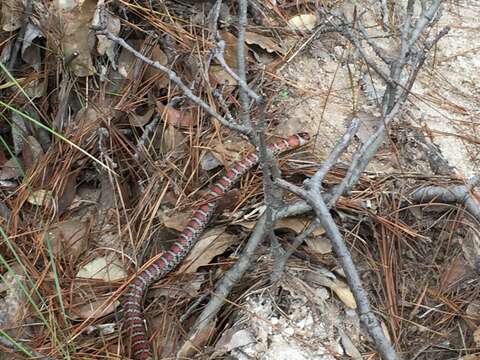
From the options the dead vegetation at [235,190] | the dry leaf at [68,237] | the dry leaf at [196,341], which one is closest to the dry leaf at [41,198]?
the dead vegetation at [235,190]

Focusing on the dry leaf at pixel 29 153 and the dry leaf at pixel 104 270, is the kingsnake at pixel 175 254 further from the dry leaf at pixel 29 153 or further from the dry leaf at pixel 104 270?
the dry leaf at pixel 29 153

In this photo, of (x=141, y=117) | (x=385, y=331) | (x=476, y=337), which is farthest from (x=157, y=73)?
(x=476, y=337)

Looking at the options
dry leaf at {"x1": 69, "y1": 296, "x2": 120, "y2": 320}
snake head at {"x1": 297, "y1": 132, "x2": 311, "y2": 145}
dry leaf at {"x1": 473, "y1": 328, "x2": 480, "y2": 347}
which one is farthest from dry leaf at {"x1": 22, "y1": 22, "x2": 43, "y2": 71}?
dry leaf at {"x1": 473, "y1": 328, "x2": 480, "y2": 347}

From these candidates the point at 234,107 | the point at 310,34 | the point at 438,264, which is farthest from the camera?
the point at 310,34

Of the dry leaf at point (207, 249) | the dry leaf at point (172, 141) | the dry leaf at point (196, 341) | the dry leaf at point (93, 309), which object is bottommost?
the dry leaf at point (93, 309)

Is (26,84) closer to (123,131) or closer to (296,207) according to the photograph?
(123,131)

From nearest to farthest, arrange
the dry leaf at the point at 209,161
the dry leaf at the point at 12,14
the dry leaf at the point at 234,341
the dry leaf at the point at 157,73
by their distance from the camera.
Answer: the dry leaf at the point at 234,341
the dry leaf at the point at 12,14
the dry leaf at the point at 209,161
the dry leaf at the point at 157,73

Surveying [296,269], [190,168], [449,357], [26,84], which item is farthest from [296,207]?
[26,84]
